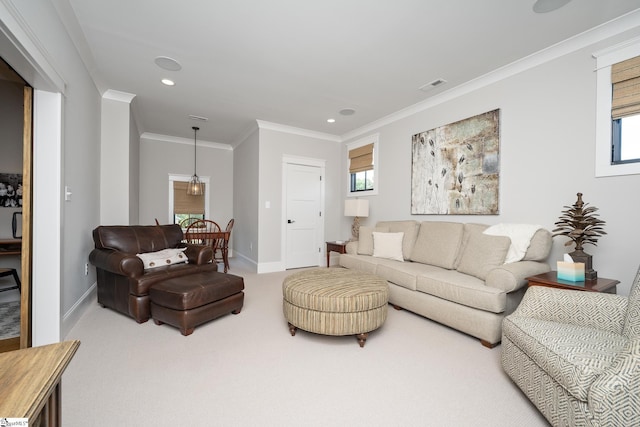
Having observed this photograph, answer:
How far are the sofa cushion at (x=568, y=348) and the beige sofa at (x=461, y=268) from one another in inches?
23.9

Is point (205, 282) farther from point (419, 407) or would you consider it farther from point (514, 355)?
point (514, 355)

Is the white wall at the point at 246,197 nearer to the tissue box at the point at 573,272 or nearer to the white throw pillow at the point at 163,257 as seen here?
the white throw pillow at the point at 163,257

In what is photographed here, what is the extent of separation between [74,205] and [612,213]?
15.7 feet

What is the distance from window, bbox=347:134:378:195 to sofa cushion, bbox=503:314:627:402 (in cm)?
335

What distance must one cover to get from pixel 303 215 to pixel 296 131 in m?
1.57

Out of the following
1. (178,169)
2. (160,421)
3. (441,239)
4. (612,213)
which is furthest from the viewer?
(178,169)

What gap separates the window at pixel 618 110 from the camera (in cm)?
214

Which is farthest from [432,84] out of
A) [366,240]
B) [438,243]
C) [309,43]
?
[366,240]

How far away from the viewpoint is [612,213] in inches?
88.2

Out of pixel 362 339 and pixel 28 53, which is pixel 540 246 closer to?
pixel 362 339

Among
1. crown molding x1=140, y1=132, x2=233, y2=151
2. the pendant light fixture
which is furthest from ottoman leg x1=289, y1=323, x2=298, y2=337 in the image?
crown molding x1=140, y1=132, x2=233, y2=151

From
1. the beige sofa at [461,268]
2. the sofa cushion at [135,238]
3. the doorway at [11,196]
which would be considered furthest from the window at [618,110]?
the doorway at [11,196]

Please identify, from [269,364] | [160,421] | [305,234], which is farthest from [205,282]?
[305,234]

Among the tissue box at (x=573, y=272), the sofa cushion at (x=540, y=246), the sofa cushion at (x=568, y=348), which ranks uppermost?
the sofa cushion at (x=540, y=246)
